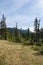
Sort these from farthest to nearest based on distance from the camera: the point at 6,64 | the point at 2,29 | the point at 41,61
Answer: the point at 2,29, the point at 41,61, the point at 6,64

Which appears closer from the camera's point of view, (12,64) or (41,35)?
(12,64)

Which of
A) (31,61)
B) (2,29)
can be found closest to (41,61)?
(31,61)

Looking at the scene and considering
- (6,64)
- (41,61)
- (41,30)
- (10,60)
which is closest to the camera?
(6,64)

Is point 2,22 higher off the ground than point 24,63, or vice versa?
point 2,22

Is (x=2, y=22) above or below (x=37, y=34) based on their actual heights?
above

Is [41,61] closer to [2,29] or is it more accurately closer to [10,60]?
[10,60]

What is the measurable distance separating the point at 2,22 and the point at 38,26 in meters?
17.2

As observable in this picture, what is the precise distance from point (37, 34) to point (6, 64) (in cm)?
7504

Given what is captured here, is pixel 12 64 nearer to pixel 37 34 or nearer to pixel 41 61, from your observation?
pixel 41 61

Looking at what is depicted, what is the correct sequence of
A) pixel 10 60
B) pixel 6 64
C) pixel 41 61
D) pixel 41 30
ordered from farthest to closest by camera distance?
1. pixel 41 30
2. pixel 41 61
3. pixel 10 60
4. pixel 6 64

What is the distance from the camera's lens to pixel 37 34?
308 ft

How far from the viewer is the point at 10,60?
2066 centimetres

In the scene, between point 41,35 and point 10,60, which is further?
point 41,35

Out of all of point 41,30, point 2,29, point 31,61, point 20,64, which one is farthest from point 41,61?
point 41,30
